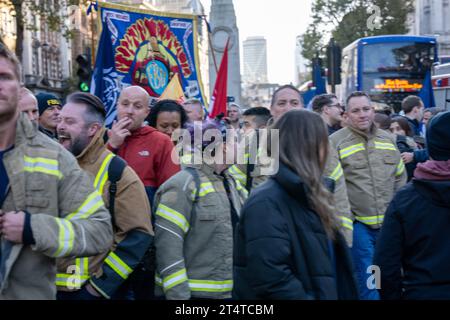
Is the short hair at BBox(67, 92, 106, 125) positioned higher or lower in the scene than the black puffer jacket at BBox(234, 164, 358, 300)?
higher

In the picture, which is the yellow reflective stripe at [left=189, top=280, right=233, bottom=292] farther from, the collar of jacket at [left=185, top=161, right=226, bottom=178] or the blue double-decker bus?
the blue double-decker bus

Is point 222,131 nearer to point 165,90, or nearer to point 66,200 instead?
point 66,200

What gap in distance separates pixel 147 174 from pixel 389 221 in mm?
2265

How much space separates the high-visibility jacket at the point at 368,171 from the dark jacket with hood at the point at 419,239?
2.35 m

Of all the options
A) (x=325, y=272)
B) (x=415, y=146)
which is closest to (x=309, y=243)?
(x=325, y=272)

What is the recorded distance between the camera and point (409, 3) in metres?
47.4

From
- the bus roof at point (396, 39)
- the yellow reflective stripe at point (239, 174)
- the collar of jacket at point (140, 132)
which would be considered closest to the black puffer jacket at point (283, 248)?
the collar of jacket at point (140, 132)

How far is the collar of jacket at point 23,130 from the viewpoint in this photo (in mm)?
2863

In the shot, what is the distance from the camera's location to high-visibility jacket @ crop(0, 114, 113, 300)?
276 cm

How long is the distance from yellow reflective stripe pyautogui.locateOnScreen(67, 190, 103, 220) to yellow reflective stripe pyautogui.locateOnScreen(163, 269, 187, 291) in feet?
4.00

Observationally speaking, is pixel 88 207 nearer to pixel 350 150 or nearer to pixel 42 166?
pixel 42 166

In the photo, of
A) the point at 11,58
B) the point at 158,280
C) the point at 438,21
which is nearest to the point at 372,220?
the point at 158,280

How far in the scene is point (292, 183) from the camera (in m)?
3.12

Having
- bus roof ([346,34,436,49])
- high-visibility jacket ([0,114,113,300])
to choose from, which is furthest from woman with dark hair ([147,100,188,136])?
bus roof ([346,34,436,49])
